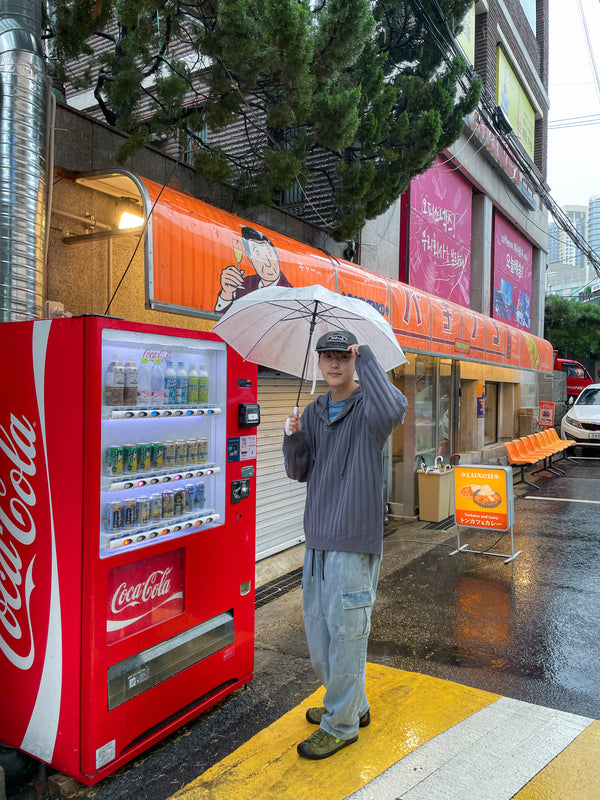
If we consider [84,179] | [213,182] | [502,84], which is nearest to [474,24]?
[502,84]

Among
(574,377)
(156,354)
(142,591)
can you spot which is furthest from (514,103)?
(142,591)

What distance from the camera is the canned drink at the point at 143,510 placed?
3449 millimetres

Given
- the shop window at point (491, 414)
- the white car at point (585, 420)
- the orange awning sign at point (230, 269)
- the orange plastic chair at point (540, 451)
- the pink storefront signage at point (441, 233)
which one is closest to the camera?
the orange awning sign at point (230, 269)

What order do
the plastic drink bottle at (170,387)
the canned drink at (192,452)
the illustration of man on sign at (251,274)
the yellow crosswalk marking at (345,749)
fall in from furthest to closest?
the illustration of man on sign at (251,274) < the canned drink at (192,452) < the plastic drink bottle at (170,387) < the yellow crosswalk marking at (345,749)

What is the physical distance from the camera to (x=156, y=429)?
3.79 meters

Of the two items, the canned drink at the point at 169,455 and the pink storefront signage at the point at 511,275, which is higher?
the pink storefront signage at the point at 511,275

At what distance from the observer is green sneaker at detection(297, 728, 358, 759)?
3.07 metres

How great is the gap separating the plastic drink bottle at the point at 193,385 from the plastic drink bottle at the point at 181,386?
53 millimetres

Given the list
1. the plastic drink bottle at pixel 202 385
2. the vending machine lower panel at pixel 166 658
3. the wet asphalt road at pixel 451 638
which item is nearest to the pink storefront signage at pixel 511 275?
the wet asphalt road at pixel 451 638

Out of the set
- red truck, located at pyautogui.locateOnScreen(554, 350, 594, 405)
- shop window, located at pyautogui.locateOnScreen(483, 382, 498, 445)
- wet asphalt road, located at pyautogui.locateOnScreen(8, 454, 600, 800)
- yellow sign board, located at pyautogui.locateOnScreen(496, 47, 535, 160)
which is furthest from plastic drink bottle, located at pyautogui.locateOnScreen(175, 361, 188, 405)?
red truck, located at pyautogui.locateOnScreen(554, 350, 594, 405)

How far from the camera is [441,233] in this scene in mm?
13109

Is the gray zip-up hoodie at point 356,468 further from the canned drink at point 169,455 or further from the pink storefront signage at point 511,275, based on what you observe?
the pink storefront signage at point 511,275

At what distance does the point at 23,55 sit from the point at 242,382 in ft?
8.89

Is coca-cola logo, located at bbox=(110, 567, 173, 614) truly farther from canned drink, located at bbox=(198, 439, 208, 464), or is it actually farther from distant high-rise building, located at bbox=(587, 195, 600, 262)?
distant high-rise building, located at bbox=(587, 195, 600, 262)
